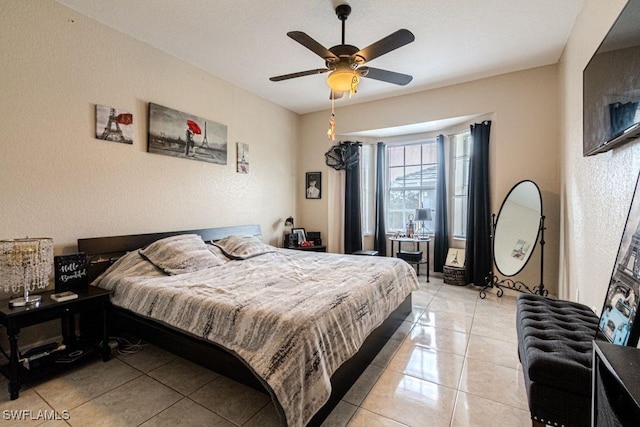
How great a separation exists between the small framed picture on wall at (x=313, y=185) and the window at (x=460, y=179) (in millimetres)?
2303

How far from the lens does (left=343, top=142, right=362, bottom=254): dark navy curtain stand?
17.2 ft

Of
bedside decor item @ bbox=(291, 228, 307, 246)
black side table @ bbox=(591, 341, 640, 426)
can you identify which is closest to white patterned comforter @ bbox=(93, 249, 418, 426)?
black side table @ bbox=(591, 341, 640, 426)

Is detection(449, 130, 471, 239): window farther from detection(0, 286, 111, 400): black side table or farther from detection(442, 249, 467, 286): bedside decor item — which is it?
detection(0, 286, 111, 400): black side table

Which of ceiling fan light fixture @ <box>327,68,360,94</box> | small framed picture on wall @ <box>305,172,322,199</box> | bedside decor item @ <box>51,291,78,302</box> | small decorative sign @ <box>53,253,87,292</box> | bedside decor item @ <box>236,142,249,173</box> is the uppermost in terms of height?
ceiling fan light fixture @ <box>327,68,360,94</box>

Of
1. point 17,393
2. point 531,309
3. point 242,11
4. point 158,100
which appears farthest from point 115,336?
point 531,309

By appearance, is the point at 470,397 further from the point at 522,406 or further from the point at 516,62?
the point at 516,62

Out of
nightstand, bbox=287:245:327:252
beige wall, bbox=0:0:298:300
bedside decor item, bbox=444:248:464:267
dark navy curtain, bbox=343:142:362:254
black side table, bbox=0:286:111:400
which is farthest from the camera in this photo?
dark navy curtain, bbox=343:142:362:254

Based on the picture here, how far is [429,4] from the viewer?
2.50 meters

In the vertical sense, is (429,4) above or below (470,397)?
above

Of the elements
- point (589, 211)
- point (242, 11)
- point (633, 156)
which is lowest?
point (589, 211)

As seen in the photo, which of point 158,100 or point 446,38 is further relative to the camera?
point 158,100

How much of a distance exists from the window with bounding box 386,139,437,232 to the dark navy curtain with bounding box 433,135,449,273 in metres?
0.25

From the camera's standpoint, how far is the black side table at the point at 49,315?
1847mm

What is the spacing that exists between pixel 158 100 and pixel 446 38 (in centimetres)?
320
